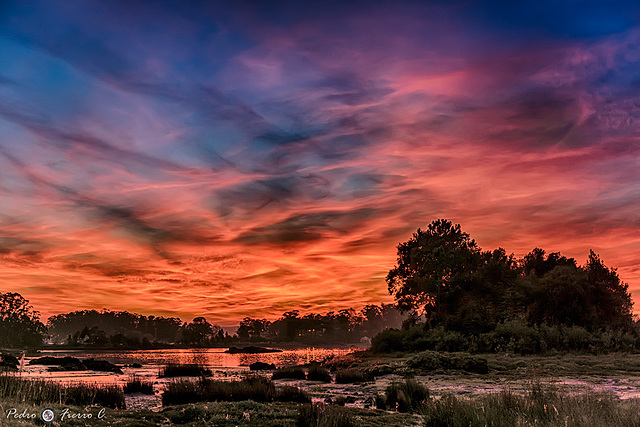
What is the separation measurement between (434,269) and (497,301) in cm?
763

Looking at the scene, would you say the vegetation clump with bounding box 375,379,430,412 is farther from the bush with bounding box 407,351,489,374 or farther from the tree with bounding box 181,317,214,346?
the tree with bounding box 181,317,214,346

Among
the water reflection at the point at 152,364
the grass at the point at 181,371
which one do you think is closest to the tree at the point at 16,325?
the water reflection at the point at 152,364

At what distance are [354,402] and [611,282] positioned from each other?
4670 cm

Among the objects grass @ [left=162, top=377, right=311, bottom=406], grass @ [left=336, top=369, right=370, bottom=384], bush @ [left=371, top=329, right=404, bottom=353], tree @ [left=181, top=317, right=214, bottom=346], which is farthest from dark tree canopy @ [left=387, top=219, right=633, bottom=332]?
tree @ [left=181, top=317, right=214, bottom=346]

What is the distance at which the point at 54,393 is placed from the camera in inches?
518

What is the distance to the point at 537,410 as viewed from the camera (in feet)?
31.9

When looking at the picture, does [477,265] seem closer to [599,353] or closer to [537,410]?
[599,353]

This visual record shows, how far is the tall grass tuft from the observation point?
34.4 ft

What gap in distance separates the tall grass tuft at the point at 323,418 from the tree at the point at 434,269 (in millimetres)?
37433

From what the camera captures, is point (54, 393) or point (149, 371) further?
point (149, 371)

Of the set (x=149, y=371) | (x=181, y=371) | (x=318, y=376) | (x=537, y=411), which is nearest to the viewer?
(x=537, y=411)

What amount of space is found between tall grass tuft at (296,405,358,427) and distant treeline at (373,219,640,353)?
1060 inches

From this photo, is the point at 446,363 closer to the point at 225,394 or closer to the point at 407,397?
the point at 407,397

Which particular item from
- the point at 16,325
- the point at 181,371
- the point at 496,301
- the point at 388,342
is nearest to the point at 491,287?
the point at 496,301
